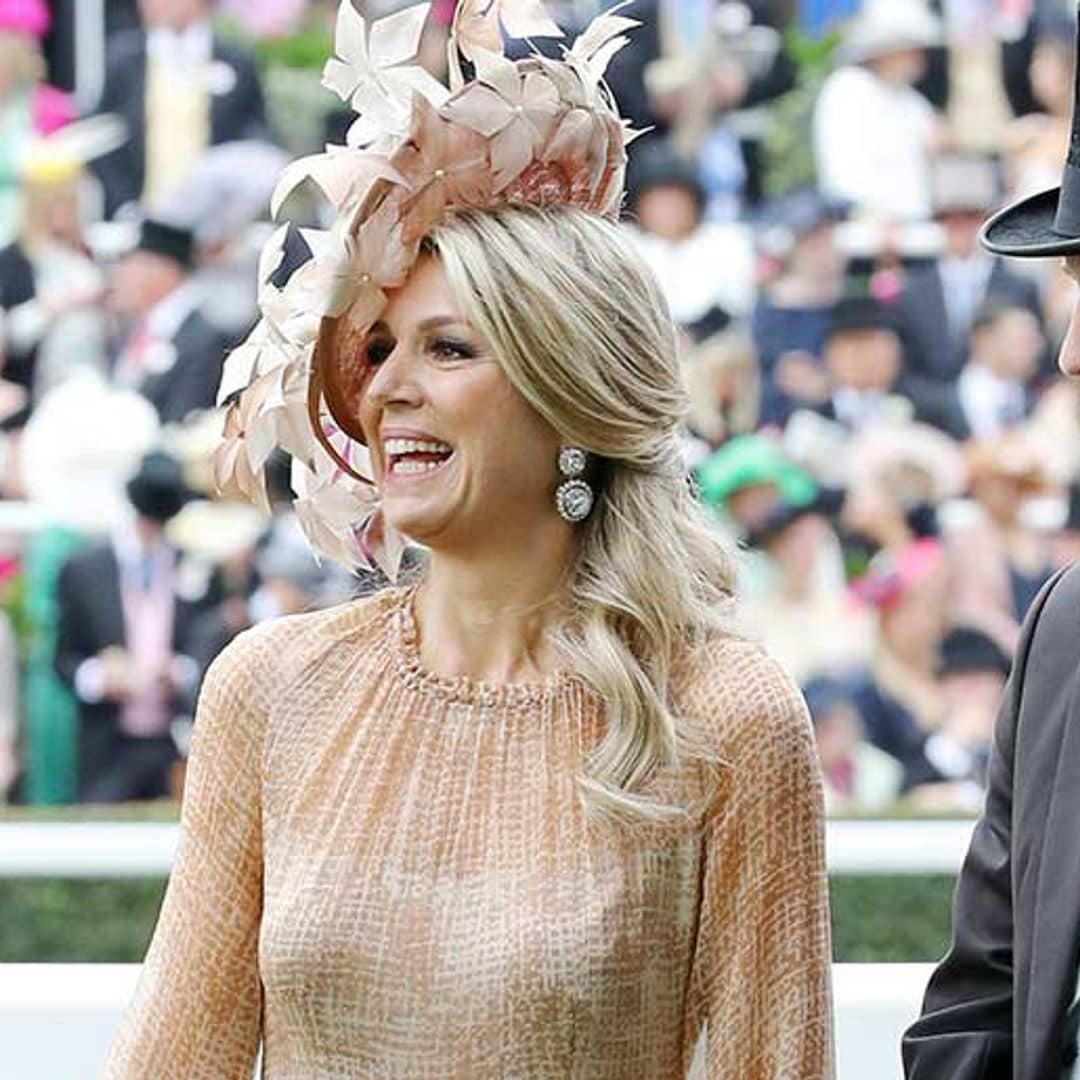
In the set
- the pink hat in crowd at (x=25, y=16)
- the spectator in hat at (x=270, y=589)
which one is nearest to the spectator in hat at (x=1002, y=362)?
the spectator in hat at (x=270, y=589)

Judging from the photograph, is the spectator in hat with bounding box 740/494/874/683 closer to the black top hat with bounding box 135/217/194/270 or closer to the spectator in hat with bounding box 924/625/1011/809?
the spectator in hat with bounding box 924/625/1011/809

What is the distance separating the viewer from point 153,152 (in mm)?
8039

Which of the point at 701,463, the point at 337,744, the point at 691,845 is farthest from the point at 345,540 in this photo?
the point at 701,463

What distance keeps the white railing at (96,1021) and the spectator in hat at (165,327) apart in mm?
3753

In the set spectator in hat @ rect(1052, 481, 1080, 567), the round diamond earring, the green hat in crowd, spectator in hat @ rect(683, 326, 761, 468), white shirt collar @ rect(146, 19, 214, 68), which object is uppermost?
white shirt collar @ rect(146, 19, 214, 68)

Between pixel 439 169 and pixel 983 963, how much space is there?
103cm

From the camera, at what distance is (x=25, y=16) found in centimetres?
806

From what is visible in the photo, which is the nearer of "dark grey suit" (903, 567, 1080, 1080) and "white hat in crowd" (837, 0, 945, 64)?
"dark grey suit" (903, 567, 1080, 1080)

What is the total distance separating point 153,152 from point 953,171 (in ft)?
7.06

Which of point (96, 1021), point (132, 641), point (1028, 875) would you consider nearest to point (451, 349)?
point (1028, 875)

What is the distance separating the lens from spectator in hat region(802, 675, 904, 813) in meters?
7.77

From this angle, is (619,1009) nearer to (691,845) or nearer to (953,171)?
(691,845)

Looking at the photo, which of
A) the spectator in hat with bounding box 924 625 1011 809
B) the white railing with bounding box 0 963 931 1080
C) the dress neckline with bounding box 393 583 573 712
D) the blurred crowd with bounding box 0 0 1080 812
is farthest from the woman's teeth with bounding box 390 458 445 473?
the spectator in hat with bounding box 924 625 1011 809

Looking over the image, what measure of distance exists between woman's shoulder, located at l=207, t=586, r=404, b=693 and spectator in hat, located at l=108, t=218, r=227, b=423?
177 inches
